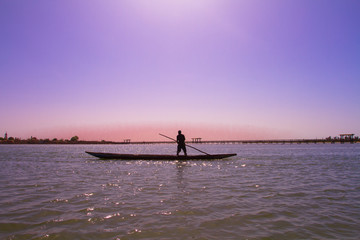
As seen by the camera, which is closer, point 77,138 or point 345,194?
point 345,194

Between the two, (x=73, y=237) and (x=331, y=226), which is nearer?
(x=73, y=237)

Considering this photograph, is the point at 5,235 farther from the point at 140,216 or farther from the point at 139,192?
the point at 139,192

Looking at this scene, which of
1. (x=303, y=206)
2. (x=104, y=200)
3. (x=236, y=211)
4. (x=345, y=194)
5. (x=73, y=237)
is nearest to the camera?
(x=73, y=237)

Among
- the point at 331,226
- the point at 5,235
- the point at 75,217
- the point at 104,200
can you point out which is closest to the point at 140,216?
the point at 75,217

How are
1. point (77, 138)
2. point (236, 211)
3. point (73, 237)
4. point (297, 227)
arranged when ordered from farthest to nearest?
point (77, 138) → point (236, 211) → point (297, 227) → point (73, 237)

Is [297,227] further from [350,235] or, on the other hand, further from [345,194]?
[345,194]

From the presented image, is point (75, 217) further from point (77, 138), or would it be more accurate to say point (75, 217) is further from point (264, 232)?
point (77, 138)

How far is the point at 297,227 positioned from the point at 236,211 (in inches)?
55.6

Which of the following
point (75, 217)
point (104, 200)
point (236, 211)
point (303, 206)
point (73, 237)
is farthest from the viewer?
point (104, 200)

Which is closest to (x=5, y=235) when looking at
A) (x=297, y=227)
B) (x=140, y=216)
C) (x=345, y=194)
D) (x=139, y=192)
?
(x=140, y=216)

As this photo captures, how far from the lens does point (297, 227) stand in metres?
4.74

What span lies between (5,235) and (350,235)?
6.46 m

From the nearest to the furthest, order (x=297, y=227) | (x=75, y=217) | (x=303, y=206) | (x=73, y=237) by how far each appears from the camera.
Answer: (x=73, y=237), (x=297, y=227), (x=75, y=217), (x=303, y=206)

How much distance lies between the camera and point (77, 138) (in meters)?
155
